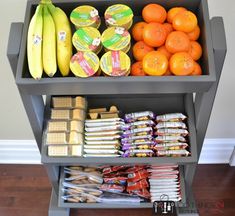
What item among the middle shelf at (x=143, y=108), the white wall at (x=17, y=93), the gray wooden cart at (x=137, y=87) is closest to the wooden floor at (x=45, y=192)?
the white wall at (x=17, y=93)

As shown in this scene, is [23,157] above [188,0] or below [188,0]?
below

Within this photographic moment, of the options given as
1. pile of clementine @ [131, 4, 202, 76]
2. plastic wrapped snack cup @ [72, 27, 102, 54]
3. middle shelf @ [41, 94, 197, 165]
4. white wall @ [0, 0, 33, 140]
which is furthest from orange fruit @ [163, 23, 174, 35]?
white wall @ [0, 0, 33, 140]

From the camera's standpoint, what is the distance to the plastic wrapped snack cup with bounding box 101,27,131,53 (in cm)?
105

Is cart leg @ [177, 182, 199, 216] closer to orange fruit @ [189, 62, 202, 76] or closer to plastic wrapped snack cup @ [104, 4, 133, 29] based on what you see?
orange fruit @ [189, 62, 202, 76]

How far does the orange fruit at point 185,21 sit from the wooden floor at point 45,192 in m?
1.00

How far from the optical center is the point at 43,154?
51.4 inches

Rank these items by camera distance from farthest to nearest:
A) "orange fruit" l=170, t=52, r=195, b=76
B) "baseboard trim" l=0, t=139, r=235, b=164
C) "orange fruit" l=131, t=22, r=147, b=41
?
1. "baseboard trim" l=0, t=139, r=235, b=164
2. "orange fruit" l=131, t=22, r=147, b=41
3. "orange fruit" l=170, t=52, r=195, b=76

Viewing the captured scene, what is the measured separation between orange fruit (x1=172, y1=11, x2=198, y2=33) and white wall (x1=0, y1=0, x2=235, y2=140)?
0.27 m

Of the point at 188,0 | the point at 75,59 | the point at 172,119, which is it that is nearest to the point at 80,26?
the point at 75,59

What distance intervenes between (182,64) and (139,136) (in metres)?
0.40

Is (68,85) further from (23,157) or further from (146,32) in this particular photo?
(23,157)

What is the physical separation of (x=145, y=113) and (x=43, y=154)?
399 mm

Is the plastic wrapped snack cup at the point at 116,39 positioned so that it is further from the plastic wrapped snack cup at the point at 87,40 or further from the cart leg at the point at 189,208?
the cart leg at the point at 189,208

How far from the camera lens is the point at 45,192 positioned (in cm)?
183
